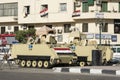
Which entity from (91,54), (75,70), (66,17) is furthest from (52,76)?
(66,17)

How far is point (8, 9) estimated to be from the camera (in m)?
61.8

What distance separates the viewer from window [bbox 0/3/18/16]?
202 ft

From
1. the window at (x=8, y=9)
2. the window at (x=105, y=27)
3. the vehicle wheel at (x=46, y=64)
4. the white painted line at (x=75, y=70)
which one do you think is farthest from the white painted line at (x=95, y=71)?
the window at (x=8, y=9)

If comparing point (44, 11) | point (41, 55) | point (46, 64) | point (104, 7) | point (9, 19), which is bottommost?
point (46, 64)

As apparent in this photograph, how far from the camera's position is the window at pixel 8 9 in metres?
61.5

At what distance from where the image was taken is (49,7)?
56.0 meters

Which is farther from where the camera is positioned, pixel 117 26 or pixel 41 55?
pixel 117 26

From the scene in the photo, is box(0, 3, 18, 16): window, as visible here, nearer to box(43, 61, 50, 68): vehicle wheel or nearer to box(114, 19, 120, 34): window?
box(114, 19, 120, 34): window

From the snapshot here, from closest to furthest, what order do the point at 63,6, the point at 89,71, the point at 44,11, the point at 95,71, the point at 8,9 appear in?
the point at 95,71, the point at 89,71, the point at 63,6, the point at 44,11, the point at 8,9

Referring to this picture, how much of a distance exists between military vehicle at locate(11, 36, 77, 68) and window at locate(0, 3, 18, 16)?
32.7 meters

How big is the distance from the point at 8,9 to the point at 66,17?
10855 mm

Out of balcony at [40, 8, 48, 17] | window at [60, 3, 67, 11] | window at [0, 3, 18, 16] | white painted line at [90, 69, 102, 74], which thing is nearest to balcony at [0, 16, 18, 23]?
window at [0, 3, 18, 16]

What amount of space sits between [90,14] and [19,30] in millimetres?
11234

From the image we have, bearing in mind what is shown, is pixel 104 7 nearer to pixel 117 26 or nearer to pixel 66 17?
pixel 117 26
